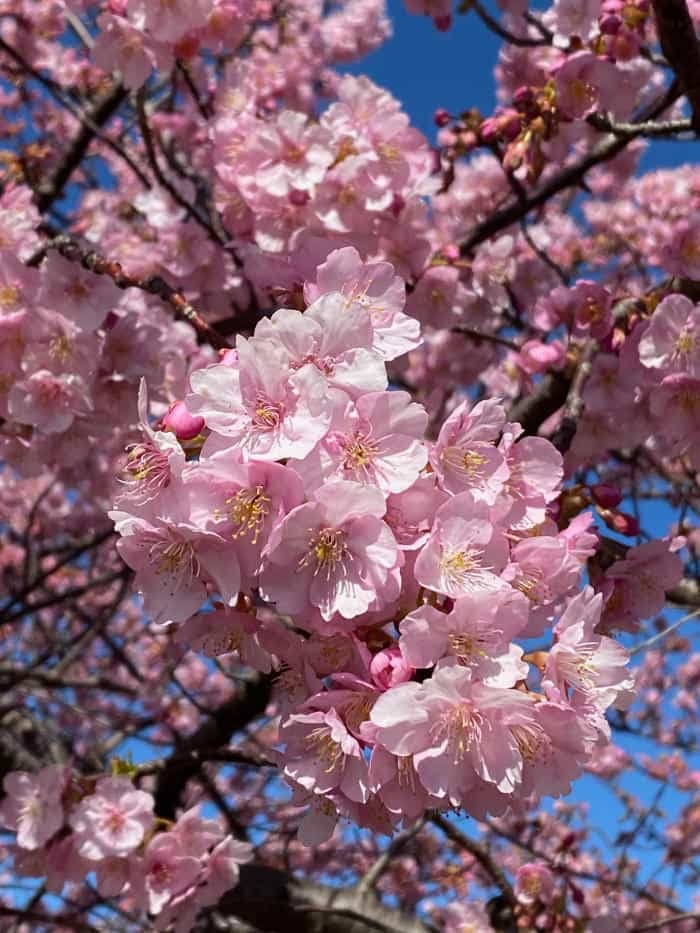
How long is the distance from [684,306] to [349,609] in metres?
1.26

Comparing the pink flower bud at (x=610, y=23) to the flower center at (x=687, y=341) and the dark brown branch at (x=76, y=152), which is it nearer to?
the flower center at (x=687, y=341)

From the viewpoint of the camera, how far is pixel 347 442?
1.28m

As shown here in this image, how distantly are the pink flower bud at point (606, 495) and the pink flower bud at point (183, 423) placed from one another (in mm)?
857

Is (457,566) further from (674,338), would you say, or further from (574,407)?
(674,338)

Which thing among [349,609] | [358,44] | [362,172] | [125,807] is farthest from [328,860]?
[358,44]

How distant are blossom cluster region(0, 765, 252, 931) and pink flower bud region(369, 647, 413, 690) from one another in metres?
1.46

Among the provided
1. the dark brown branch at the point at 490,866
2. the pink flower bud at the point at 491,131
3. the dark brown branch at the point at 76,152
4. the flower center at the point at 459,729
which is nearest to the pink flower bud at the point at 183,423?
the flower center at the point at 459,729

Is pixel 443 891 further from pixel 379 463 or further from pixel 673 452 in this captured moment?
pixel 379 463

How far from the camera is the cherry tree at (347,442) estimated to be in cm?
125

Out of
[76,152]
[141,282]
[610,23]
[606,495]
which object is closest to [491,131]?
[610,23]

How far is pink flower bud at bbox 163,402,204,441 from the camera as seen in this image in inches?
52.9

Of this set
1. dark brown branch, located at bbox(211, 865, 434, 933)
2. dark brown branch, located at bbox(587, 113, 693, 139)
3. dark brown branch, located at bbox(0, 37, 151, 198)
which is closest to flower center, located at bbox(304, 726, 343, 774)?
dark brown branch, located at bbox(587, 113, 693, 139)

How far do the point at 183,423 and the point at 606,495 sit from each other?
0.90 metres

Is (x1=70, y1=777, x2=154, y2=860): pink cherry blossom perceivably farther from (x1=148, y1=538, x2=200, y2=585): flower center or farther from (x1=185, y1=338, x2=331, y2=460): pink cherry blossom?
(x1=185, y1=338, x2=331, y2=460): pink cherry blossom
